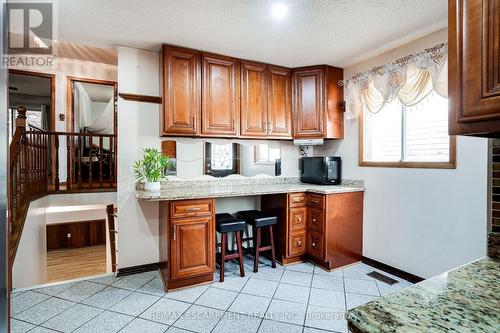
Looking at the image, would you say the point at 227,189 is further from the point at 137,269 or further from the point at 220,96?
the point at 137,269

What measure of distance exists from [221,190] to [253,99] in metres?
1.22

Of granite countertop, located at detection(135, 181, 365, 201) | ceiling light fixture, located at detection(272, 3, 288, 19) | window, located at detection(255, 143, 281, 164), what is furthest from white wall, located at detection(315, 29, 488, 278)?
ceiling light fixture, located at detection(272, 3, 288, 19)

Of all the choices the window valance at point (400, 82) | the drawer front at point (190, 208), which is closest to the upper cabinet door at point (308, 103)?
the window valance at point (400, 82)

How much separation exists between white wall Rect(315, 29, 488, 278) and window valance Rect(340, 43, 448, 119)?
0.19 meters

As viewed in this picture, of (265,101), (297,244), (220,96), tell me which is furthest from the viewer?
(265,101)

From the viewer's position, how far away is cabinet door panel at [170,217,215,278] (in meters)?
2.44

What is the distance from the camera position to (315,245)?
3.05 meters

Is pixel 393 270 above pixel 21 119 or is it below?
below

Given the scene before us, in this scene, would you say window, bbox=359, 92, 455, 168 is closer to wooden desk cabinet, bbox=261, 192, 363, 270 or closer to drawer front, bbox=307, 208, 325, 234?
wooden desk cabinet, bbox=261, 192, 363, 270

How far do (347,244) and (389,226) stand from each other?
1.70ft

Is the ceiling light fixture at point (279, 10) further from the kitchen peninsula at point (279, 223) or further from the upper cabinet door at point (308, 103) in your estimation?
the kitchen peninsula at point (279, 223)

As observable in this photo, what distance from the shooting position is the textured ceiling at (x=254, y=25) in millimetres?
2057

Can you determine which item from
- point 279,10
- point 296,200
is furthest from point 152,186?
point 279,10

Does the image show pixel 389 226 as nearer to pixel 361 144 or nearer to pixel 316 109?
pixel 361 144
